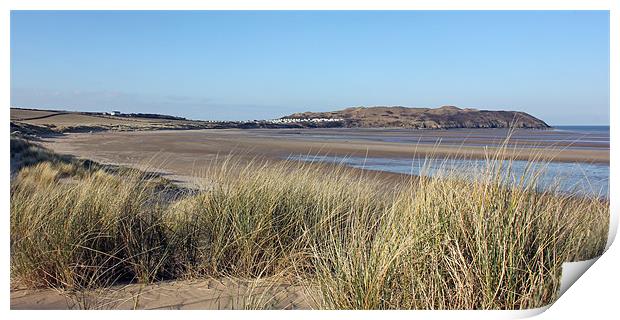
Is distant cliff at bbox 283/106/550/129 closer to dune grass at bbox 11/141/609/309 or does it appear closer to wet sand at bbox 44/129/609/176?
wet sand at bbox 44/129/609/176

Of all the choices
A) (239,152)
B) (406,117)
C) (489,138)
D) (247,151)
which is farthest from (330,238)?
(406,117)

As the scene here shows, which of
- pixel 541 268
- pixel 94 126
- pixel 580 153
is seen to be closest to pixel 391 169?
pixel 580 153

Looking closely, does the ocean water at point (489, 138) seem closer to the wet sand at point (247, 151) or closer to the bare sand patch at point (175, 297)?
the wet sand at point (247, 151)

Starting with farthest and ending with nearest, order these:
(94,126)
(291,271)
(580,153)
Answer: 1. (94,126)
2. (580,153)
3. (291,271)

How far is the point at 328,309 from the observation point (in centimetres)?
371

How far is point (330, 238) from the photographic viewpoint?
4535mm

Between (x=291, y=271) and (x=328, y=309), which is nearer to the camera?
(x=328, y=309)

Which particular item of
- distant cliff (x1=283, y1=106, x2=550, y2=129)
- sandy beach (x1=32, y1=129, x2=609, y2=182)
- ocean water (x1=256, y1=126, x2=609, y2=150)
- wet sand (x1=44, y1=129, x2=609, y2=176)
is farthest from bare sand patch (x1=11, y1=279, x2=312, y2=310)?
distant cliff (x1=283, y1=106, x2=550, y2=129)

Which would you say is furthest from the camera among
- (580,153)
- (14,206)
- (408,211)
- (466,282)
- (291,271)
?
(580,153)

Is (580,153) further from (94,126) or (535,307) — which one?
(94,126)

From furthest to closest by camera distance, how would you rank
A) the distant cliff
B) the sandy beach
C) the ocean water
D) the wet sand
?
the distant cliff → the ocean water → the wet sand → the sandy beach

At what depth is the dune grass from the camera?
3.63 metres
